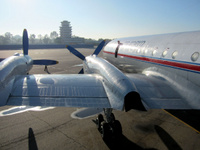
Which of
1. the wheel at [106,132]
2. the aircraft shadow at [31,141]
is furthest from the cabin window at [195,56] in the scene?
the aircraft shadow at [31,141]

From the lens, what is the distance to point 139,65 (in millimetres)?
10430

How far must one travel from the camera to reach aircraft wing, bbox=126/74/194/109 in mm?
5520

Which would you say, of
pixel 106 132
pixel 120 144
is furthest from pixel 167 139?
pixel 106 132

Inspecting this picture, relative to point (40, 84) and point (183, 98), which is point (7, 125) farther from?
point (183, 98)

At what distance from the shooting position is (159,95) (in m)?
6.18

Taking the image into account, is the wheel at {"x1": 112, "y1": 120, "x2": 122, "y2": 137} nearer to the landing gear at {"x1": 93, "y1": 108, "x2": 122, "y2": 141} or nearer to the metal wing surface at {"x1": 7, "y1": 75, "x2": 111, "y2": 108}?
the landing gear at {"x1": 93, "y1": 108, "x2": 122, "y2": 141}

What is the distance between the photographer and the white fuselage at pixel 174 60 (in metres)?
6.42

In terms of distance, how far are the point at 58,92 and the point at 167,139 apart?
4.60 metres

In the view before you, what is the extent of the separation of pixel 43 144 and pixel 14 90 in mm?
2294

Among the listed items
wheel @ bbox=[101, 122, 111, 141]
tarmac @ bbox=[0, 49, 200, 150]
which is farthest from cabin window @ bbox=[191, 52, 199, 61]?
wheel @ bbox=[101, 122, 111, 141]

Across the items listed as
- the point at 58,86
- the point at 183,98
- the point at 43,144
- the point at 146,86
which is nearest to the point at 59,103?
the point at 58,86

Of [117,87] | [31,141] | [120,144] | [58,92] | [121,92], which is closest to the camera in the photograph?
[121,92]

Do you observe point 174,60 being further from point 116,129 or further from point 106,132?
point 106,132

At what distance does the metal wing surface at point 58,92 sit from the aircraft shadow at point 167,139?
115 inches
